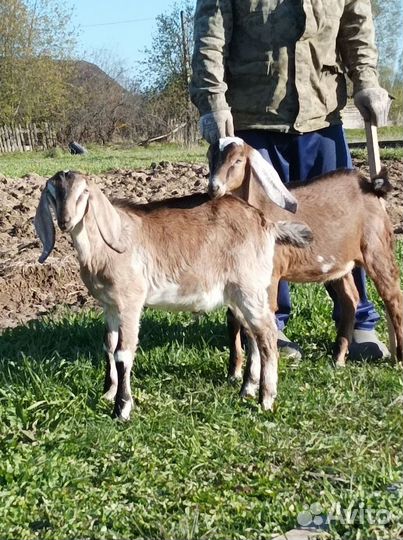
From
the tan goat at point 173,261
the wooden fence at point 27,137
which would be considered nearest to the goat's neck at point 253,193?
the tan goat at point 173,261

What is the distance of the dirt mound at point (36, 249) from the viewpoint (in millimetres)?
7383

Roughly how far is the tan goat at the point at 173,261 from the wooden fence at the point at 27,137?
36.0 metres

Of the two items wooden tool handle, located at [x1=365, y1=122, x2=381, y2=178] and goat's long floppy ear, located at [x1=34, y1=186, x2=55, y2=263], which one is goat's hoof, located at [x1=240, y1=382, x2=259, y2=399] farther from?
wooden tool handle, located at [x1=365, y1=122, x2=381, y2=178]

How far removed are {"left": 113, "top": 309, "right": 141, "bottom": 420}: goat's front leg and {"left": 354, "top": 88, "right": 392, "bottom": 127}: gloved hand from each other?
2.09 m

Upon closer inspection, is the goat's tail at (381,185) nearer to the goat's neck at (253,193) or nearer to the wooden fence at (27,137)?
the goat's neck at (253,193)

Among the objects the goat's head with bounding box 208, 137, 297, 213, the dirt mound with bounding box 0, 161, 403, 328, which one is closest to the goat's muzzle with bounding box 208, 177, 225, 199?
the goat's head with bounding box 208, 137, 297, 213

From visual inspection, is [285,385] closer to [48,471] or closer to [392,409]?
[392,409]

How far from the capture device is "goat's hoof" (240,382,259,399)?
4.70 meters

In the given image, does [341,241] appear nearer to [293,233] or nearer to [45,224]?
[293,233]

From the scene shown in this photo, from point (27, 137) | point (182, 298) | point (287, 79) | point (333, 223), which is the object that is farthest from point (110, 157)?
point (182, 298)

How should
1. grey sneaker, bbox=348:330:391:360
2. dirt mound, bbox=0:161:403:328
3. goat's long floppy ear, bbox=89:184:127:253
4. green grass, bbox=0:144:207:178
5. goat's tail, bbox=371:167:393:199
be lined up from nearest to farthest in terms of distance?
goat's long floppy ear, bbox=89:184:127:253, goat's tail, bbox=371:167:393:199, grey sneaker, bbox=348:330:391:360, dirt mound, bbox=0:161:403:328, green grass, bbox=0:144:207:178

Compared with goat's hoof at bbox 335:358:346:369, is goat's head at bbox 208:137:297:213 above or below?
above

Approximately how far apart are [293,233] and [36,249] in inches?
169

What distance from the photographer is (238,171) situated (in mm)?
4770
